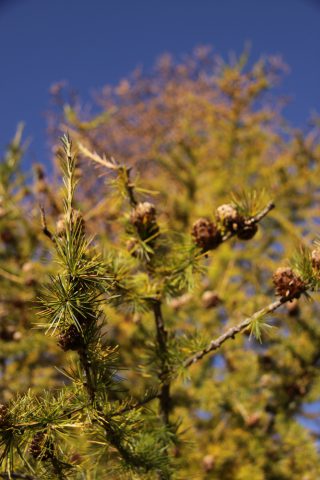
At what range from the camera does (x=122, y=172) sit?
115 centimetres

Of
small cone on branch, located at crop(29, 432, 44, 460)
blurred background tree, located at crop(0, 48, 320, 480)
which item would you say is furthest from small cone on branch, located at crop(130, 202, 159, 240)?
small cone on branch, located at crop(29, 432, 44, 460)

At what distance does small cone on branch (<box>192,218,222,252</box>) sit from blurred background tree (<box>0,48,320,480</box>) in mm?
29

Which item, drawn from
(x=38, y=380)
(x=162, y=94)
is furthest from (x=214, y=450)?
(x=162, y=94)

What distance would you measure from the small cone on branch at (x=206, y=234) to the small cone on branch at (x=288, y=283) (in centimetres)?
21

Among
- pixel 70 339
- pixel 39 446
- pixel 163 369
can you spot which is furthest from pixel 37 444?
pixel 163 369

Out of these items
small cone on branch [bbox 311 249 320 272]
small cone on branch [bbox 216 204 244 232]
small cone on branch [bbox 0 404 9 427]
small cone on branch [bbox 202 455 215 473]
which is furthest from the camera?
small cone on branch [bbox 202 455 215 473]

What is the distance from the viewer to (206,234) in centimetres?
110

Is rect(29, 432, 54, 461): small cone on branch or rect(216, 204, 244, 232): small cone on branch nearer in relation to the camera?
rect(29, 432, 54, 461): small cone on branch

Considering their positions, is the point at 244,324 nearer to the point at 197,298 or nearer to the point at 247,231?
the point at 247,231

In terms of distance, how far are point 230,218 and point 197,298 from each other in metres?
1.58

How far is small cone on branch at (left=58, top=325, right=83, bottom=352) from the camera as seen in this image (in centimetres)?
82

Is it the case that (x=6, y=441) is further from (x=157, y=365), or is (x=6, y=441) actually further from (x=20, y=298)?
(x=20, y=298)

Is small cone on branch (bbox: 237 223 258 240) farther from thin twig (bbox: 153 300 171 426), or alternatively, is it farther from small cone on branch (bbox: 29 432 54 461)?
small cone on branch (bbox: 29 432 54 461)

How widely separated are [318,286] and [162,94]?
7.41 m
